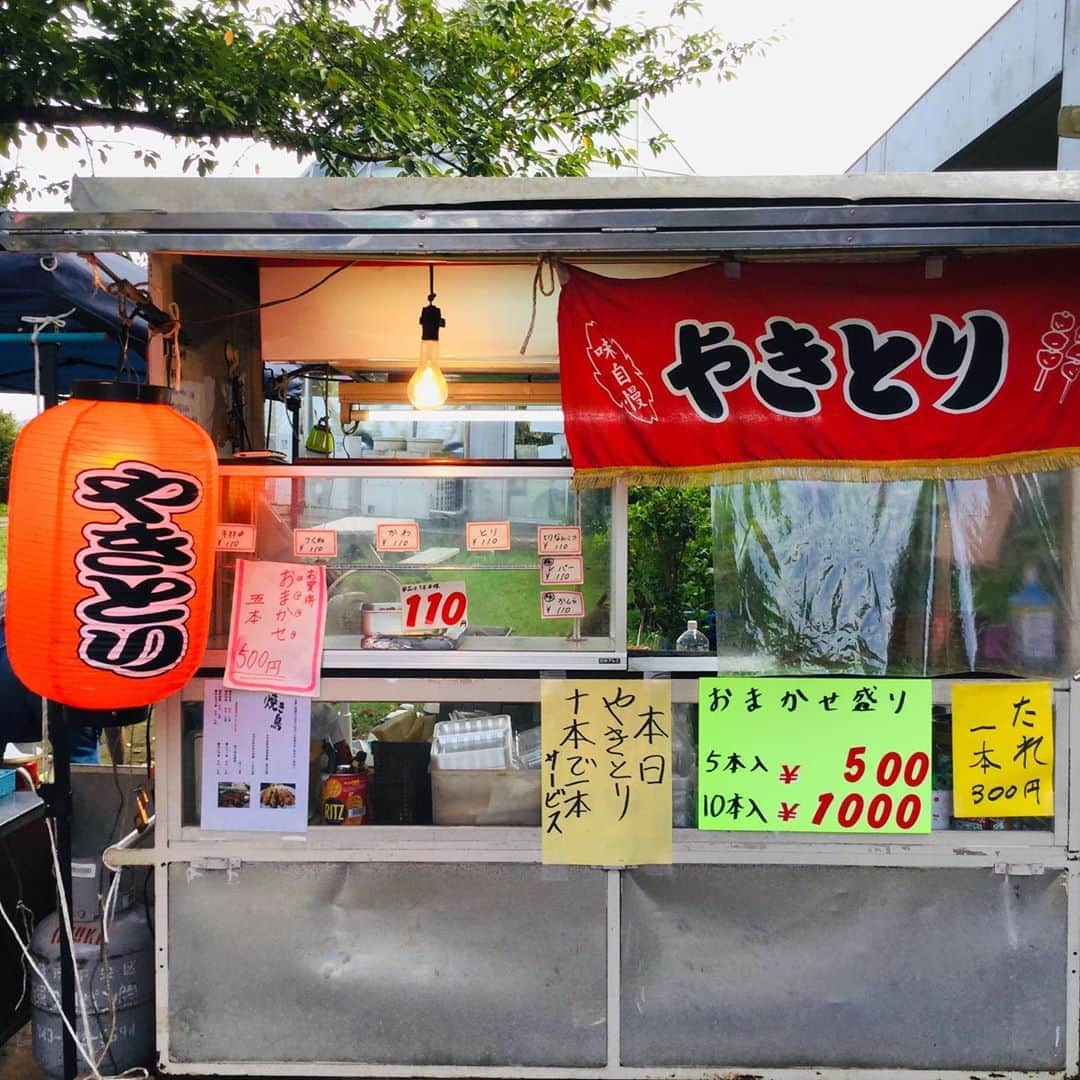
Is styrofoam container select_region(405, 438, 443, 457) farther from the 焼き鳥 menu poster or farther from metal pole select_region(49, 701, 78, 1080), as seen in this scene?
metal pole select_region(49, 701, 78, 1080)

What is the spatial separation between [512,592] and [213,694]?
4.38 feet

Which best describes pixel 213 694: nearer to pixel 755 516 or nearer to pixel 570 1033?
pixel 570 1033

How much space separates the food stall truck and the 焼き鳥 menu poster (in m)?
0.02

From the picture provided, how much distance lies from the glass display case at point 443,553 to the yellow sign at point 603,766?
0.53 ft

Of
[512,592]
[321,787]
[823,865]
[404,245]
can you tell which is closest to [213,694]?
[321,787]

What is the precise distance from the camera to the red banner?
3283mm

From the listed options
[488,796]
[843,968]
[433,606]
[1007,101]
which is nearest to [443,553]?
[433,606]

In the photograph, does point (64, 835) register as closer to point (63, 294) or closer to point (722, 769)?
point (63, 294)

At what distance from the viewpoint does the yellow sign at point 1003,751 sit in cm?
347

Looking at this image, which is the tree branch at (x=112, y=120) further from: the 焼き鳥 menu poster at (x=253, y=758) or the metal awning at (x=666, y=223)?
the 焼き鳥 menu poster at (x=253, y=758)

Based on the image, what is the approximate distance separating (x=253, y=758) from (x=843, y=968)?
2570 millimetres

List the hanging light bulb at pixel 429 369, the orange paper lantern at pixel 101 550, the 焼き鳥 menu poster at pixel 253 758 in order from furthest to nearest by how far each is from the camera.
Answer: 1. the hanging light bulb at pixel 429 369
2. the 焼き鳥 menu poster at pixel 253 758
3. the orange paper lantern at pixel 101 550

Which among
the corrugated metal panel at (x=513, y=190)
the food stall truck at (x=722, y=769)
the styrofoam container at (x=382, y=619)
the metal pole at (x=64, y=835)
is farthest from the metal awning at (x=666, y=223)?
the metal pole at (x=64, y=835)

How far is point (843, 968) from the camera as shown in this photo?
11.5ft
